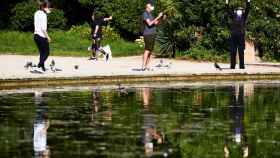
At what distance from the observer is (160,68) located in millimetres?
26406

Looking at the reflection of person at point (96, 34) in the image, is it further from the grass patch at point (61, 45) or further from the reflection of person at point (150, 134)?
the reflection of person at point (150, 134)

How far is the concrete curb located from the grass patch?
11694mm

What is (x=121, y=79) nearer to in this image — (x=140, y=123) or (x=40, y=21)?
(x=40, y=21)

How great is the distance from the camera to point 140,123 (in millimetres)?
13109

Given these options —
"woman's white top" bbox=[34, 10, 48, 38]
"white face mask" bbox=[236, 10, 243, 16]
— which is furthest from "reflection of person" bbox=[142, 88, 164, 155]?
"white face mask" bbox=[236, 10, 243, 16]

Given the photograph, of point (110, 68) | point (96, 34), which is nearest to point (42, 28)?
point (110, 68)

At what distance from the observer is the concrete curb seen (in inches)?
813

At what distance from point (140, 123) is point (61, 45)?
2432 centimetres

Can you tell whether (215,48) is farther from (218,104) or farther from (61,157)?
(61,157)

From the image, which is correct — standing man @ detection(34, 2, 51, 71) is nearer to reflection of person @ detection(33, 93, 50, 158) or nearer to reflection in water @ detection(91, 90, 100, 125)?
reflection in water @ detection(91, 90, 100, 125)

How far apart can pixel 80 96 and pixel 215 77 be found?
6214 millimetres

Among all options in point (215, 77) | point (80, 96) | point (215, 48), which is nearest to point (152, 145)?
point (80, 96)

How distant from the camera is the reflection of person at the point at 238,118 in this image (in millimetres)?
10648

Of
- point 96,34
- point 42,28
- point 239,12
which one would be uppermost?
point 239,12
